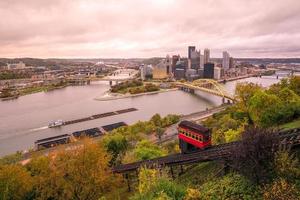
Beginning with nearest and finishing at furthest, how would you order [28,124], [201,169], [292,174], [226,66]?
1. [292,174]
2. [201,169]
3. [28,124]
4. [226,66]

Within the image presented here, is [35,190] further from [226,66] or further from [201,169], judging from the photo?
[226,66]

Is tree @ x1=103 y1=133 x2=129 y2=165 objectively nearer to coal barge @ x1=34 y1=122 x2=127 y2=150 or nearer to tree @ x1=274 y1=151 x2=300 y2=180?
coal barge @ x1=34 y1=122 x2=127 y2=150

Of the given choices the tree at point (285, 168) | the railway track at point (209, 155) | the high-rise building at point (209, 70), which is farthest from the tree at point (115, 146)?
the high-rise building at point (209, 70)

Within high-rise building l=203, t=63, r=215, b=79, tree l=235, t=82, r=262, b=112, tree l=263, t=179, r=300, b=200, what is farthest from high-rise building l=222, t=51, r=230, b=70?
tree l=263, t=179, r=300, b=200

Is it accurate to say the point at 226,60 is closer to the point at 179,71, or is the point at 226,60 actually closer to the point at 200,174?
the point at 179,71

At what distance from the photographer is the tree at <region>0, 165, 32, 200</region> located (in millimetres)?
10172

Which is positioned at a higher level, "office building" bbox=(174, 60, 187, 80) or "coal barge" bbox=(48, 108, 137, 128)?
"office building" bbox=(174, 60, 187, 80)

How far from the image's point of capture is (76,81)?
276 feet

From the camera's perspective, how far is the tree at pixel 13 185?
10172 millimetres

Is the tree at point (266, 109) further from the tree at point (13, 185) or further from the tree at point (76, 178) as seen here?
the tree at point (13, 185)

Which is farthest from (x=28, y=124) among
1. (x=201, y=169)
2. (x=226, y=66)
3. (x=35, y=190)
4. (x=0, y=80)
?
(x=226, y=66)

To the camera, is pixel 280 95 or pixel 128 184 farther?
pixel 280 95

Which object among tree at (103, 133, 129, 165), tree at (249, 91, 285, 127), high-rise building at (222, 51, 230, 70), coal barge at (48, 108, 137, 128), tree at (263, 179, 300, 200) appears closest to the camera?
tree at (263, 179, 300, 200)

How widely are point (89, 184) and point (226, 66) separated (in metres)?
125
